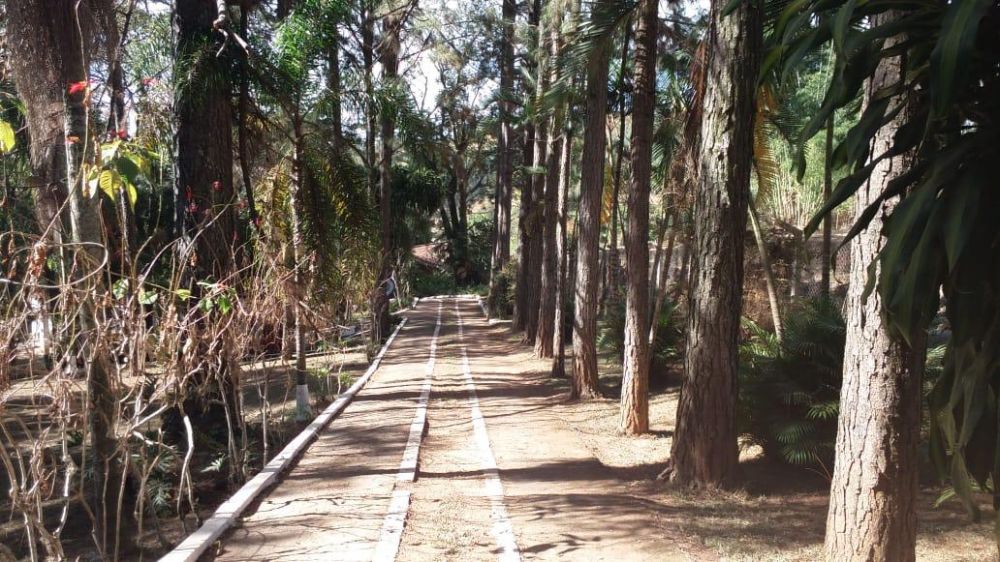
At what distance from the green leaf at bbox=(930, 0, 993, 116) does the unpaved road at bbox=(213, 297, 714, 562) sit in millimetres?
3532

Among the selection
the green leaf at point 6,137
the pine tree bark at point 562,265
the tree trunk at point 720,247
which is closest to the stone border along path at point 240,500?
the green leaf at point 6,137

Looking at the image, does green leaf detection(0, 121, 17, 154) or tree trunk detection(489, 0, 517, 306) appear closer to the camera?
green leaf detection(0, 121, 17, 154)

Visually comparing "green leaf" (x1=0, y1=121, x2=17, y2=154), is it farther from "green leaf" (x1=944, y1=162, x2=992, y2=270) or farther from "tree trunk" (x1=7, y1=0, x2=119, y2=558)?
"green leaf" (x1=944, y1=162, x2=992, y2=270)

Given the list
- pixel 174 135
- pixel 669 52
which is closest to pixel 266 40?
pixel 174 135

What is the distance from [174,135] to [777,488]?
27.0 ft

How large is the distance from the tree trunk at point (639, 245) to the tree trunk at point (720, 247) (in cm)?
278

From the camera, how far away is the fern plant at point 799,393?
7.07 m

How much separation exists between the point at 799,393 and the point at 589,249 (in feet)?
19.3

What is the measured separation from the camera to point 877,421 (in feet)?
14.6

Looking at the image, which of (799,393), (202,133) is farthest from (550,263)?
(799,393)

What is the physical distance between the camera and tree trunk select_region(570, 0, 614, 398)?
41.5 feet

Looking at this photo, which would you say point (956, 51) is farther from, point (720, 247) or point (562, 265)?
point (562, 265)

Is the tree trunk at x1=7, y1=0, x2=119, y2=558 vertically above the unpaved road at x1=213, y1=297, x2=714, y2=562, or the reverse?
the tree trunk at x1=7, y1=0, x2=119, y2=558

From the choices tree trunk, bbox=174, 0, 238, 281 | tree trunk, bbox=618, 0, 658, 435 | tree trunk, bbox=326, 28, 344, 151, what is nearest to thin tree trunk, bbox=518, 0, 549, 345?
tree trunk, bbox=326, 28, 344, 151
